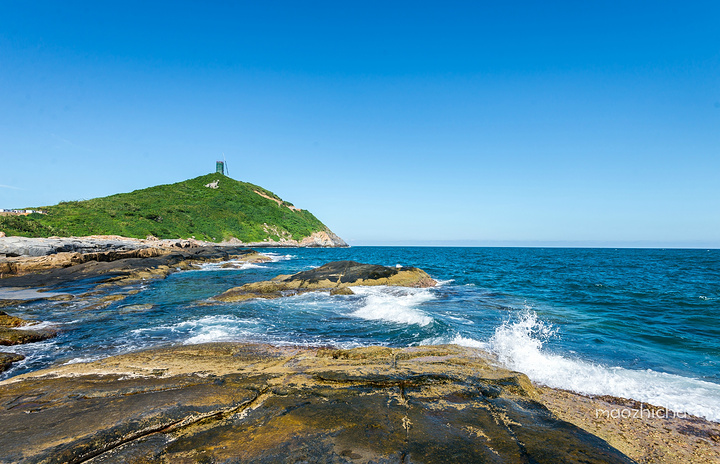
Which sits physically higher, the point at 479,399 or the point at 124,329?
the point at 479,399

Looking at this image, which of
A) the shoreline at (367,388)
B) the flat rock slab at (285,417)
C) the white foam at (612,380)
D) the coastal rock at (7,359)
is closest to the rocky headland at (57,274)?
the coastal rock at (7,359)

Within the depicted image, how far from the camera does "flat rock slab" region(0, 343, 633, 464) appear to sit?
4.04 m

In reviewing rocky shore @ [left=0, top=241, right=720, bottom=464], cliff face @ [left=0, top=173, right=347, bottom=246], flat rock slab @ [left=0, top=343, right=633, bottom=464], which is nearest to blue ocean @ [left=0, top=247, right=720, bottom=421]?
rocky shore @ [left=0, top=241, right=720, bottom=464]

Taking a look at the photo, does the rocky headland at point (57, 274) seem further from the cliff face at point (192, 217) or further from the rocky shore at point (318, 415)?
the cliff face at point (192, 217)

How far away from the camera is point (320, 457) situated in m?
3.92

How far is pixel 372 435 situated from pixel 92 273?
3297cm

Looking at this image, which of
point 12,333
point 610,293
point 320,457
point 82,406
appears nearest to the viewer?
point 320,457

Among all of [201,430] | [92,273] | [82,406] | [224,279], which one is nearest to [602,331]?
[201,430]

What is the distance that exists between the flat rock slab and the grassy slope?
2458 inches

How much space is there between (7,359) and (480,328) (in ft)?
51.2

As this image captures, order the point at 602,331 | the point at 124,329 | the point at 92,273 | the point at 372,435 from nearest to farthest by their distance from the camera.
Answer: the point at 372,435 < the point at 124,329 < the point at 602,331 < the point at 92,273

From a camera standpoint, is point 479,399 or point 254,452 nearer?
point 254,452

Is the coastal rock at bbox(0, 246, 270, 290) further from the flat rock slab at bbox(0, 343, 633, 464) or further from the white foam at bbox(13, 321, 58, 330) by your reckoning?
the flat rock slab at bbox(0, 343, 633, 464)

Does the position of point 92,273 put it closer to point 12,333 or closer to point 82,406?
point 12,333
